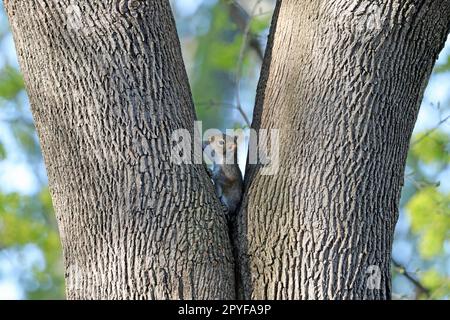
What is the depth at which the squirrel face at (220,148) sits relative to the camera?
10.9 ft

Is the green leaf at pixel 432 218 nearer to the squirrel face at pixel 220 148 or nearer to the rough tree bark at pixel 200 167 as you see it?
the squirrel face at pixel 220 148

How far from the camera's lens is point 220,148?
11.0ft

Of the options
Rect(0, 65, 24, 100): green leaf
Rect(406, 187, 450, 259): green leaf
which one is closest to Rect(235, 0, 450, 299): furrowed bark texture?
Rect(406, 187, 450, 259): green leaf

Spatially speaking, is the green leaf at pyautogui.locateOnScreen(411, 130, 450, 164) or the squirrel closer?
the squirrel

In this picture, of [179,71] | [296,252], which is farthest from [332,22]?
[296,252]

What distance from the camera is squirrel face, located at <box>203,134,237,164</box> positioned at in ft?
10.9

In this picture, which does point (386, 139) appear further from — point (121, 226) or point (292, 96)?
point (121, 226)

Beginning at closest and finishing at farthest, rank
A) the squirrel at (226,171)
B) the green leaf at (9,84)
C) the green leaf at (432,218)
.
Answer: the squirrel at (226,171) → the green leaf at (432,218) → the green leaf at (9,84)

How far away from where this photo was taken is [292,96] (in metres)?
2.84

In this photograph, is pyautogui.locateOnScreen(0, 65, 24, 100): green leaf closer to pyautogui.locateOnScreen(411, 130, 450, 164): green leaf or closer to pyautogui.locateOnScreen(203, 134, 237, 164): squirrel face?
pyautogui.locateOnScreen(411, 130, 450, 164): green leaf

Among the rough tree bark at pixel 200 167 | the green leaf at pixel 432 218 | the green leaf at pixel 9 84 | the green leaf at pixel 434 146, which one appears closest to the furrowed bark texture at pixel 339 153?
the rough tree bark at pixel 200 167

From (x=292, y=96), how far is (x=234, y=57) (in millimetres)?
4642

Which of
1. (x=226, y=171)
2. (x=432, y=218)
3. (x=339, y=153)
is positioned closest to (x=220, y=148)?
(x=226, y=171)

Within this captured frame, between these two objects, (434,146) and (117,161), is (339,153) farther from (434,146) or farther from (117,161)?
(434,146)
